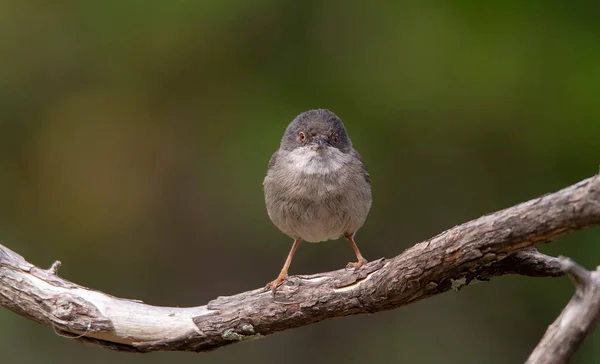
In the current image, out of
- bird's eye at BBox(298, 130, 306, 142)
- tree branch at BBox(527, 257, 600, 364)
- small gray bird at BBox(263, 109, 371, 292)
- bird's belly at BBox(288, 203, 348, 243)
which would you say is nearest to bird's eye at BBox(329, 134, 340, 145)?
small gray bird at BBox(263, 109, 371, 292)

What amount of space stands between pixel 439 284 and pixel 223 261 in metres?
4.91

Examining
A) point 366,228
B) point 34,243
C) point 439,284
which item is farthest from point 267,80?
point 439,284

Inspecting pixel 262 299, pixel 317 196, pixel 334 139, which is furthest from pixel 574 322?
pixel 334 139

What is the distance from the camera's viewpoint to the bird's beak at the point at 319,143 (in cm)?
546

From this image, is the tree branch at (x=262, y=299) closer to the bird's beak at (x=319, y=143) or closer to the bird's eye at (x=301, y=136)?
the bird's beak at (x=319, y=143)

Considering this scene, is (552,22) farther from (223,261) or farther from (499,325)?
(223,261)

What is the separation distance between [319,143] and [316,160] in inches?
6.0

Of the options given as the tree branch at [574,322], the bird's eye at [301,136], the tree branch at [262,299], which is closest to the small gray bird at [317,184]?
the bird's eye at [301,136]

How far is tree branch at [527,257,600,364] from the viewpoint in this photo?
324cm

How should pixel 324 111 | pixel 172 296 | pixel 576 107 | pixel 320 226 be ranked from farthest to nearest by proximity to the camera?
pixel 172 296
pixel 576 107
pixel 324 111
pixel 320 226

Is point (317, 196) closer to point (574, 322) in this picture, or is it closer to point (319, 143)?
point (319, 143)

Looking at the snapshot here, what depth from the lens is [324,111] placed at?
18.7ft

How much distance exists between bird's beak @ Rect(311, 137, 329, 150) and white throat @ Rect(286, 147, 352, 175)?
3 centimetres

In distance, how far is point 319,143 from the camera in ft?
18.0
